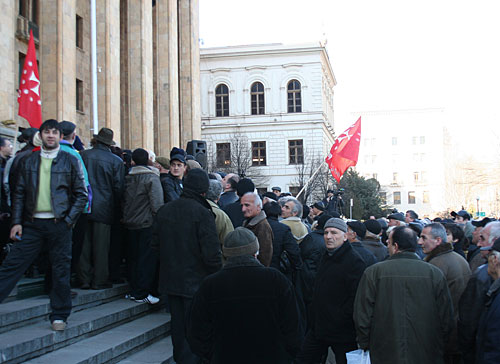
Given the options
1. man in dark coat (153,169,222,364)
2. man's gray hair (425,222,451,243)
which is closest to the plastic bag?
man in dark coat (153,169,222,364)

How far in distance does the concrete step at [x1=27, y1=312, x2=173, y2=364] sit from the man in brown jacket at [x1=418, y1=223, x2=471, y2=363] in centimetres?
318

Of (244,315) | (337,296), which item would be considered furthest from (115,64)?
(244,315)

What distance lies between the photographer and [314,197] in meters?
46.0

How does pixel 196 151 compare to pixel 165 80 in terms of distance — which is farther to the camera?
pixel 165 80

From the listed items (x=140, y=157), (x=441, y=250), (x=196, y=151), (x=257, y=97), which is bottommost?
(x=441, y=250)

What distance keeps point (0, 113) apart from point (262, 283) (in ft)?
39.6

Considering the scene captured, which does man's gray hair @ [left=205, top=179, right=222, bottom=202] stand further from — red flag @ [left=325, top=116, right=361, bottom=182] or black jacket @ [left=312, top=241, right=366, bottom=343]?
red flag @ [left=325, top=116, right=361, bottom=182]

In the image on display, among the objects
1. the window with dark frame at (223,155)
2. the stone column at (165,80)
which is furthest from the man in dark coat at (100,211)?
the window with dark frame at (223,155)

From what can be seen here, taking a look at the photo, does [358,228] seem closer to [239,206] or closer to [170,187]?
[239,206]

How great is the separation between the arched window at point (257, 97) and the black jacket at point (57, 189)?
50432mm

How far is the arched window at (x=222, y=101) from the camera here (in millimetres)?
56625

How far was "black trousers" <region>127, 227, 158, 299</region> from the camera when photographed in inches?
301

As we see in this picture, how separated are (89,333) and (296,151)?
49.1m

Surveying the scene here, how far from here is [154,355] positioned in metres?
6.51
